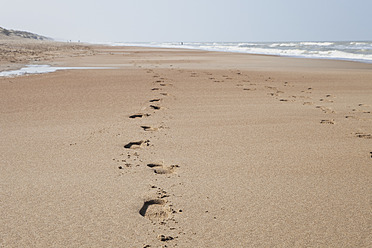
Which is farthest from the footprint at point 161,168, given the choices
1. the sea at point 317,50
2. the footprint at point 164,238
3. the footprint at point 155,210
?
the sea at point 317,50

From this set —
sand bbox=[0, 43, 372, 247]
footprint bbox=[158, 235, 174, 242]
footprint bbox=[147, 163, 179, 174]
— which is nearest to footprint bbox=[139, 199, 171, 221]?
sand bbox=[0, 43, 372, 247]

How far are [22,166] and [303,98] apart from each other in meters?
4.14

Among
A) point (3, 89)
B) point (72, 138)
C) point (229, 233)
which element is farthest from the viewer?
point (3, 89)

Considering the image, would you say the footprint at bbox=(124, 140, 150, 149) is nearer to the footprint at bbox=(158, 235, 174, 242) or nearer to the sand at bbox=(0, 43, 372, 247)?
the sand at bbox=(0, 43, 372, 247)

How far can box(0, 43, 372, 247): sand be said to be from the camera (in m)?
1.57

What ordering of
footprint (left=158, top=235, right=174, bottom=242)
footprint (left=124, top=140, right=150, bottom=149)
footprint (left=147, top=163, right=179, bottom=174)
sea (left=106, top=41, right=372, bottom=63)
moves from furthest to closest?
sea (left=106, top=41, right=372, bottom=63)
footprint (left=124, top=140, right=150, bottom=149)
footprint (left=147, top=163, right=179, bottom=174)
footprint (left=158, top=235, right=174, bottom=242)

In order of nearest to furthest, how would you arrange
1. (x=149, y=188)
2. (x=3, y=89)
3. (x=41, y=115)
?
(x=149, y=188)
(x=41, y=115)
(x=3, y=89)

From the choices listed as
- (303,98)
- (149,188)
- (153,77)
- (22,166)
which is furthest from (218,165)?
(153,77)

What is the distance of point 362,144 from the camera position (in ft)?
9.66

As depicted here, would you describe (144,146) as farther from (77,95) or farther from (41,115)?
(77,95)

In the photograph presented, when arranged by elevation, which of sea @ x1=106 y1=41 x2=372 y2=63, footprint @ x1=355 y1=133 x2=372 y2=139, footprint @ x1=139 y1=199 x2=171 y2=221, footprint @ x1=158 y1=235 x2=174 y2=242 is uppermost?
sea @ x1=106 y1=41 x2=372 y2=63

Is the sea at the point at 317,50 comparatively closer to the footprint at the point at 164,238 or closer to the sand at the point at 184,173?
the sand at the point at 184,173

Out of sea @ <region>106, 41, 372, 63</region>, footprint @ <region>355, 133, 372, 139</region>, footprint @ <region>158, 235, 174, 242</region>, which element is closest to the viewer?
footprint @ <region>158, 235, 174, 242</region>

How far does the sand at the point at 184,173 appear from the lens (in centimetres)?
157
